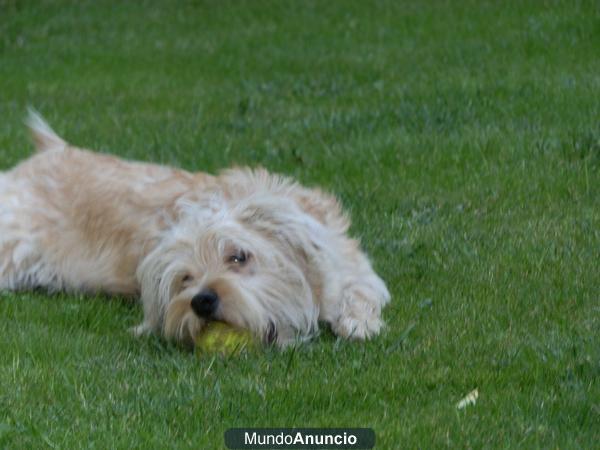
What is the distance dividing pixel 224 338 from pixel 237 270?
0.34m

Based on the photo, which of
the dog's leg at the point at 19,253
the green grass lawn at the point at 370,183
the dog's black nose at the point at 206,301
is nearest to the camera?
the green grass lawn at the point at 370,183

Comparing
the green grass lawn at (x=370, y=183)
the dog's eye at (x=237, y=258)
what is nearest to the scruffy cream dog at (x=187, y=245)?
the dog's eye at (x=237, y=258)

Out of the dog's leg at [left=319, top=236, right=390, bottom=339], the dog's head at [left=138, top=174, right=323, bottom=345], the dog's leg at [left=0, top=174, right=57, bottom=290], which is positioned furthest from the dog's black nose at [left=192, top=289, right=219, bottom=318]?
the dog's leg at [left=0, top=174, right=57, bottom=290]

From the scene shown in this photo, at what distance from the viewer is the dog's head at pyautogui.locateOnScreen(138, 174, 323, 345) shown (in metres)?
6.22

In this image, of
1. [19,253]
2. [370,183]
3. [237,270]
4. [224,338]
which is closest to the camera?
[224,338]

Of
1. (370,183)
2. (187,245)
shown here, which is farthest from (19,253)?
(370,183)

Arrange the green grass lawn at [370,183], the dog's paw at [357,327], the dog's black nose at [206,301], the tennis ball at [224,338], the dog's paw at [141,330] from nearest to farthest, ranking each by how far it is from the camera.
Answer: the green grass lawn at [370,183]
the dog's black nose at [206,301]
the tennis ball at [224,338]
the dog's paw at [357,327]
the dog's paw at [141,330]

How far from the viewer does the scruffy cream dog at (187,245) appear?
6.39m

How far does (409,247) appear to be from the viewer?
7.98m

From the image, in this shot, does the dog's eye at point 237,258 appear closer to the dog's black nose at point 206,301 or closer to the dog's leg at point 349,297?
the dog's black nose at point 206,301

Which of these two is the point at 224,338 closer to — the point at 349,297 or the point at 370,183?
the point at 349,297

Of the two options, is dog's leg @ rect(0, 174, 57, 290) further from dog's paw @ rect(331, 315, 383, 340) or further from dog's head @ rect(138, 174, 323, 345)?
dog's paw @ rect(331, 315, 383, 340)

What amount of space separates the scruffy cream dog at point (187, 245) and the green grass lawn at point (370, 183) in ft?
0.67

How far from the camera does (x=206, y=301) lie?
Answer: 20.1ft
